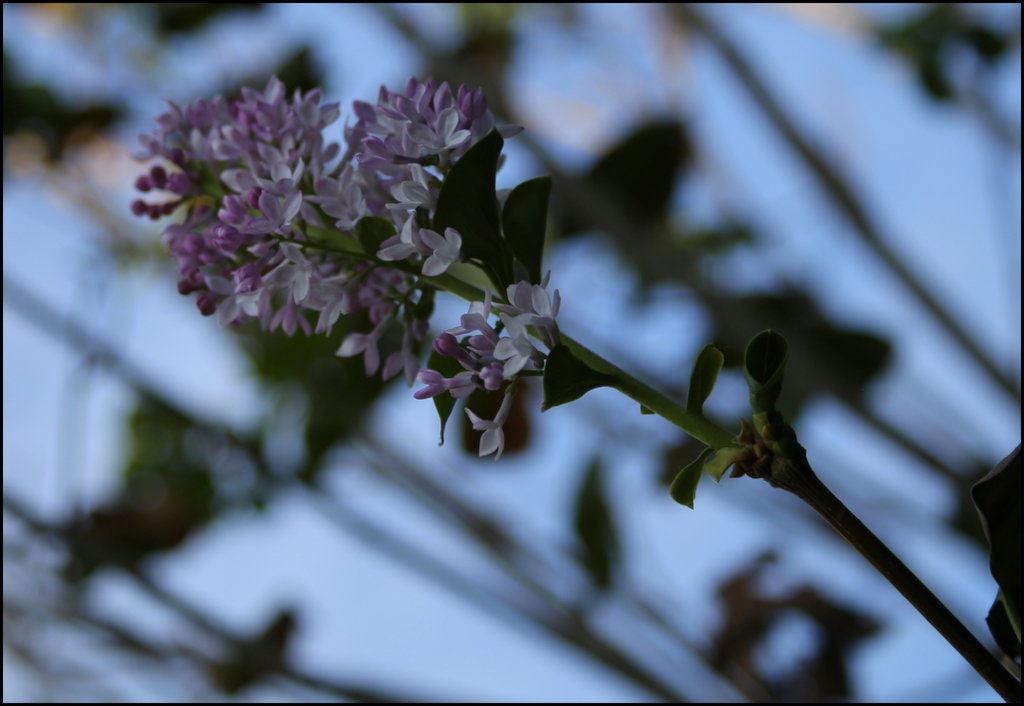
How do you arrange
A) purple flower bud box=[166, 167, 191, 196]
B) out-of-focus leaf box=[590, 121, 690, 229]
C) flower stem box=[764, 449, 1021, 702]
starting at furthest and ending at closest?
out-of-focus leaf box=[590, 121, 690, 229] < purple flower bud box=[166, 167, 191, 196] < flower stem box=[764, 449, 1021, 702]

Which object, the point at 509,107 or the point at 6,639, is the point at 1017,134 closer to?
the point at 509,107

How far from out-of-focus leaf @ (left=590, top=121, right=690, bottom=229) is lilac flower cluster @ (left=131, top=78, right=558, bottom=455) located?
2.18 feet

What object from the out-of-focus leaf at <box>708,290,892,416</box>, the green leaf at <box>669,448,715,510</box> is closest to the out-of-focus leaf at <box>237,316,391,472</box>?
the out-of-focus leaf at <box>708,290,892,416</box>

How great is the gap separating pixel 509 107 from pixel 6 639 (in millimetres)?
797

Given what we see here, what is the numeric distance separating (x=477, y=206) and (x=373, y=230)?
35mm

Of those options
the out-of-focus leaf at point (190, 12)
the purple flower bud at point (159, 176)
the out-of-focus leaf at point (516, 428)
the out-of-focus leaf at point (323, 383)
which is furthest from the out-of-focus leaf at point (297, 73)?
the purple flower bud at point (159, 176)

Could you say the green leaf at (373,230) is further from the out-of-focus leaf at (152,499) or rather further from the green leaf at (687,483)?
the out-of-focus leaf at (152,499)

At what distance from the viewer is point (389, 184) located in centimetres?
31

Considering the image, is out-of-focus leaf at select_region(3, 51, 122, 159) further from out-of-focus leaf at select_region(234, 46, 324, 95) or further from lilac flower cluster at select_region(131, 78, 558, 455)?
lilac flower cluster at select_region(131, 78, 558, 455)

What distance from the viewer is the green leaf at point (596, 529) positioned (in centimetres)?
92

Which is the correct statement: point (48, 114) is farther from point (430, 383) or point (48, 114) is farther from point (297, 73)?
point (430, 383)

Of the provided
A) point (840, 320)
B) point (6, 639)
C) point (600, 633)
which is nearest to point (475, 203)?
point (600, 633)

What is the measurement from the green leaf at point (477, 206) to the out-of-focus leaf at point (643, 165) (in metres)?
0.70

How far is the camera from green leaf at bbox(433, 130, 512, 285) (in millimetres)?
265
